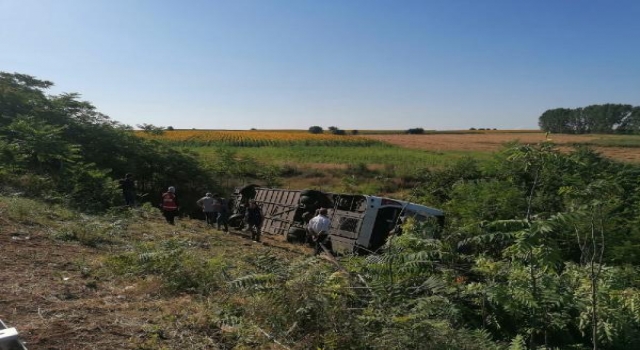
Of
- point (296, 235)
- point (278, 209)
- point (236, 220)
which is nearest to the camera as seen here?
point (296, 235)

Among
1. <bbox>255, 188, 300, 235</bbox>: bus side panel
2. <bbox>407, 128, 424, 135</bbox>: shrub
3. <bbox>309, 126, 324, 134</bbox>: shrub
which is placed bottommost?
<bbox>255, 188, 300, 235</bbox>: bus side panel

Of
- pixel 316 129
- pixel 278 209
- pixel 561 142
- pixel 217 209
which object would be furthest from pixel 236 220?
pixel 316 129

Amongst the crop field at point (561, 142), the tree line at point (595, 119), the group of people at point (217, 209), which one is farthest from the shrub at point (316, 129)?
the group of people at point (217, 209)

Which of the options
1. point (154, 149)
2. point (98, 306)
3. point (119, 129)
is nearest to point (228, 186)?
point (154, 149)

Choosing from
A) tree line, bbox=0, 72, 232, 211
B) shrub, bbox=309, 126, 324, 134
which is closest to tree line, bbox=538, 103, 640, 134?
shrub, bbox=309, 126, 324, 134

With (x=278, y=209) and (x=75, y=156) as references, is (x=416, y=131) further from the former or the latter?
(x=75, y=156)

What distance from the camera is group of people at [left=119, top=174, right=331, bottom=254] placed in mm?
12211

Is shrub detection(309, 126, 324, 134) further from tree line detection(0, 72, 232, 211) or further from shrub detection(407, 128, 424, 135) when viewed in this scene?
tree line detection(0, 72, 232, 211)

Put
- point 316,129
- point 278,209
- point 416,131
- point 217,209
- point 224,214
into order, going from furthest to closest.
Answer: point 416,131 < point 316,129 < point 278,209 < point 217,209 < point 224,214

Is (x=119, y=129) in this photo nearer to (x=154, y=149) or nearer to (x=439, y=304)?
(x=154, y=149)

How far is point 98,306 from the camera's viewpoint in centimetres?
531

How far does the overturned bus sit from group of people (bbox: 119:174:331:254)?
2.61 ft

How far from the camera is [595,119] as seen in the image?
109m

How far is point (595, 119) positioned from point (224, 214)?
382 feet
